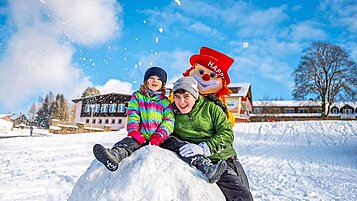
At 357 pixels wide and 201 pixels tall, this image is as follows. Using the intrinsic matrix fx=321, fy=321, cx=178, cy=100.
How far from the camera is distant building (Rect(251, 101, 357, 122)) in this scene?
4075cm

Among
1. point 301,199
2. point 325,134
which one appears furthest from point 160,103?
point 325,134

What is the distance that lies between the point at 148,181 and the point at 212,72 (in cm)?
255

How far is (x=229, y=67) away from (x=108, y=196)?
2.96 metres

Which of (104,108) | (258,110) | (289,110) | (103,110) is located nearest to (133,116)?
(103,110)

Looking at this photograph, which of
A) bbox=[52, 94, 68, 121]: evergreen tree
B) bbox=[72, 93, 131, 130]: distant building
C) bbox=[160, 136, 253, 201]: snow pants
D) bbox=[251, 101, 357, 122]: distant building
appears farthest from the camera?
bbox=[52, 94, 68, 121]: evergreen tree

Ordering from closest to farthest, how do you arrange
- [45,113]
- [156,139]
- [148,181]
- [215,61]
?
[148,181] < [156,139] < [215,61] < [45,113]

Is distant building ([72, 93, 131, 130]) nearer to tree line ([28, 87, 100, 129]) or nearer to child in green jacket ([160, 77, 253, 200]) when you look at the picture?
tree line ([28, 87, 100, 129])

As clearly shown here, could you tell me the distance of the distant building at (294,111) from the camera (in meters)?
40.8

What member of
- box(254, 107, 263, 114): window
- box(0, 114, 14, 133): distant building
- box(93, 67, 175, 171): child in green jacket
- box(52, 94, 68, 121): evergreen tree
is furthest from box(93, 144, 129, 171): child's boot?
box(52, 94, 68, 121): evergreen tree

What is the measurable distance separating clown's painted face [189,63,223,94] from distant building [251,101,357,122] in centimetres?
3609

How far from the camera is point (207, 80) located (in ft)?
13.9

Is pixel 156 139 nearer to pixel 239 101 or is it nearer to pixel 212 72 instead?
pixel 212 72

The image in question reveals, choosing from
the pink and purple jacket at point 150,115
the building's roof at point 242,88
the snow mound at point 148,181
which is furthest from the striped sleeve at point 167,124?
the building's roof at point 242,88

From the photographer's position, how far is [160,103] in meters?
2.76
